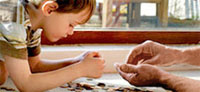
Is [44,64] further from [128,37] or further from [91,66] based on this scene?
[128,37]

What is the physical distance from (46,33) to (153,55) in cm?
43

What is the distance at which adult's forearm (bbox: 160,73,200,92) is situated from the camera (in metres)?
1.14

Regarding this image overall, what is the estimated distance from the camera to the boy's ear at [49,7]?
3.34 feet

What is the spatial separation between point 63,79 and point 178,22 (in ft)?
2.78

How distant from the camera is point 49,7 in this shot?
40.3 inches

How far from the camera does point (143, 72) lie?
118cm

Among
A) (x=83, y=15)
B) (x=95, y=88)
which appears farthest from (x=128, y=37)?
(x=83, y=15)

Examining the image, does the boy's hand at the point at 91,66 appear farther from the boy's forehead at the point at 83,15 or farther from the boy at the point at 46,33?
the boy's forehead at the point at 83,15

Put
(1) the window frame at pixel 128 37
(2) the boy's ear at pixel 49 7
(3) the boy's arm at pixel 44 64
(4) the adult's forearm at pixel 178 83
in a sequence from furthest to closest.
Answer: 1. (1) the window frame at pixel 128 37
2. (3) the boy's arm at pixel 44 64
3. (4) the adult's forearm at pixel 178 83
4. (2) the boy's ear at pixel 49 7

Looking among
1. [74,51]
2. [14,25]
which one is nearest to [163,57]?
[74,51]

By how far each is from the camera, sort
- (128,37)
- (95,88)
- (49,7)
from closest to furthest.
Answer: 1. (49,7)
2. (95,88)
3. (128,37)

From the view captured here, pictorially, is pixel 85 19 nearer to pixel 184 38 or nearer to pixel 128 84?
pixel 128 84

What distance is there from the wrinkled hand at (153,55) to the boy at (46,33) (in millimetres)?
207

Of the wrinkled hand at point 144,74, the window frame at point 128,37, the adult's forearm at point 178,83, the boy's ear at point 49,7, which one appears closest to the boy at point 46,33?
the boy's ear at point 49,7
